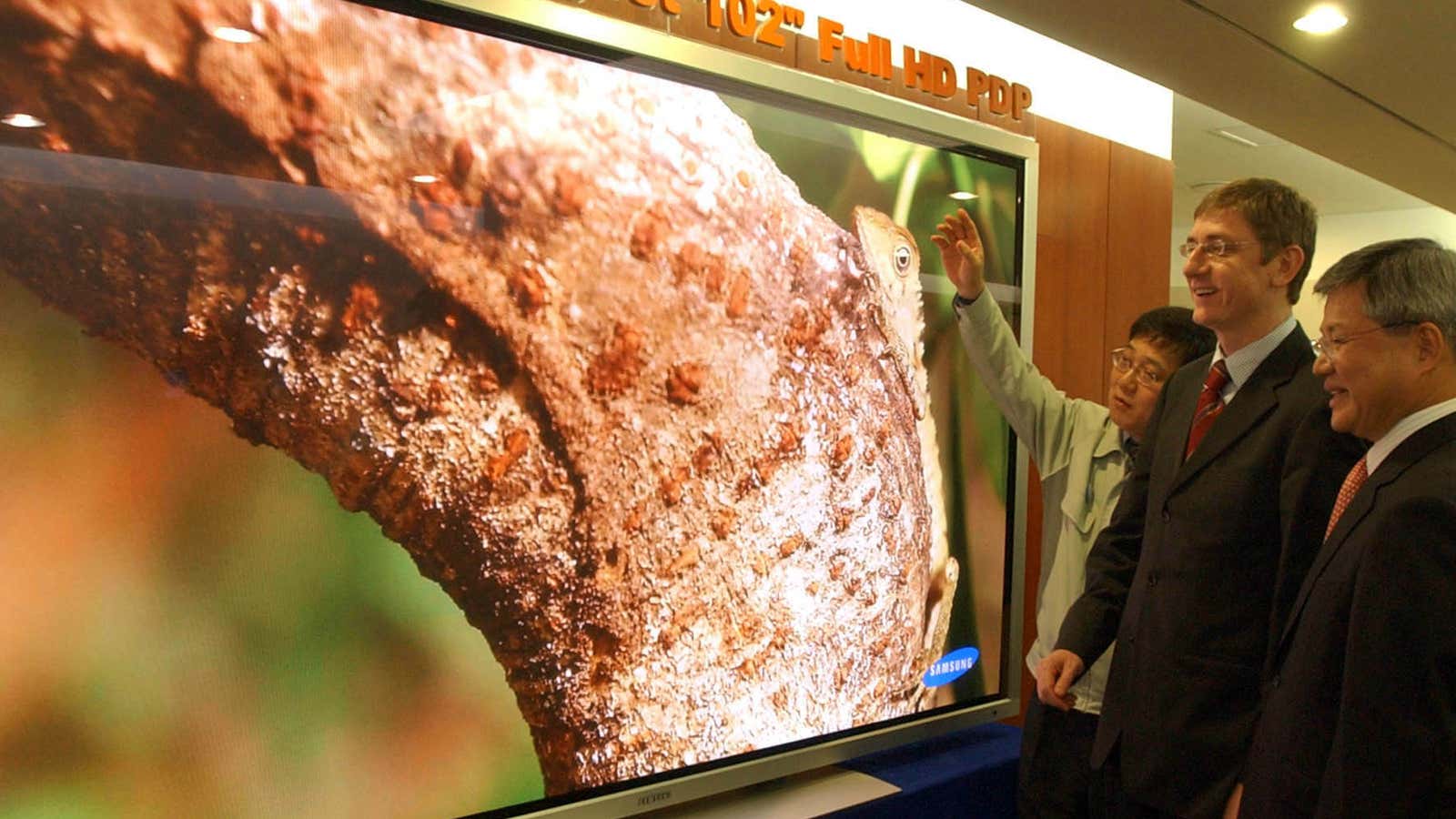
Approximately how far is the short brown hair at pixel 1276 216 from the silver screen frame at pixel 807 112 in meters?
0.78

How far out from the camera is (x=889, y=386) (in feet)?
8.31

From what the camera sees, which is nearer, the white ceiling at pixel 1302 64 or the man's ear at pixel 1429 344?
the man's ear at pixel 1429 344

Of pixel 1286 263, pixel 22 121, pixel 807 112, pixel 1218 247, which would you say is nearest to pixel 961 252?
pixel 807 112

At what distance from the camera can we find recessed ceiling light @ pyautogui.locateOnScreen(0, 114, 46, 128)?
1418 mm

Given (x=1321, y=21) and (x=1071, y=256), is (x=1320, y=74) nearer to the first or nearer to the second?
(x=1321, y=21)

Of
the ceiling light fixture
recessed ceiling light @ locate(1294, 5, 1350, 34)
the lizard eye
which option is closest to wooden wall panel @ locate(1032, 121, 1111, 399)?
recessed ceiling light @ locate(1294, 5, 1350, 34)

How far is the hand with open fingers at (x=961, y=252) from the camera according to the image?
2.60 meters

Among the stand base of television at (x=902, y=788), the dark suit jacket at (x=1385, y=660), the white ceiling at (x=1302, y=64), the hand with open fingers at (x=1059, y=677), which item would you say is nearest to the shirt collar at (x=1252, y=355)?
the dark suit jacket at (x=1385, y=660)

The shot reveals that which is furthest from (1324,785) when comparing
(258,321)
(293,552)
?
(258,321)

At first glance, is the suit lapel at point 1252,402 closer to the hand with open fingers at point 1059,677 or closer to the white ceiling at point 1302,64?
the hand with open fingers at point 1059,677

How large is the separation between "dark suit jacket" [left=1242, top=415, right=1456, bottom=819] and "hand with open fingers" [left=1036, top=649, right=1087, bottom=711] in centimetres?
61

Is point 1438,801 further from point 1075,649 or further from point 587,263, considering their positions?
point 587,263

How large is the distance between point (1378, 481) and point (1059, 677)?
869mm

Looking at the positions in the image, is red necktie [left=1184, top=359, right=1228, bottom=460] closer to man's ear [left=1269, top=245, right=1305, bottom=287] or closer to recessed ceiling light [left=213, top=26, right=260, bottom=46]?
man's ear [left=1269, top=245, right=1305, bottom=287]
